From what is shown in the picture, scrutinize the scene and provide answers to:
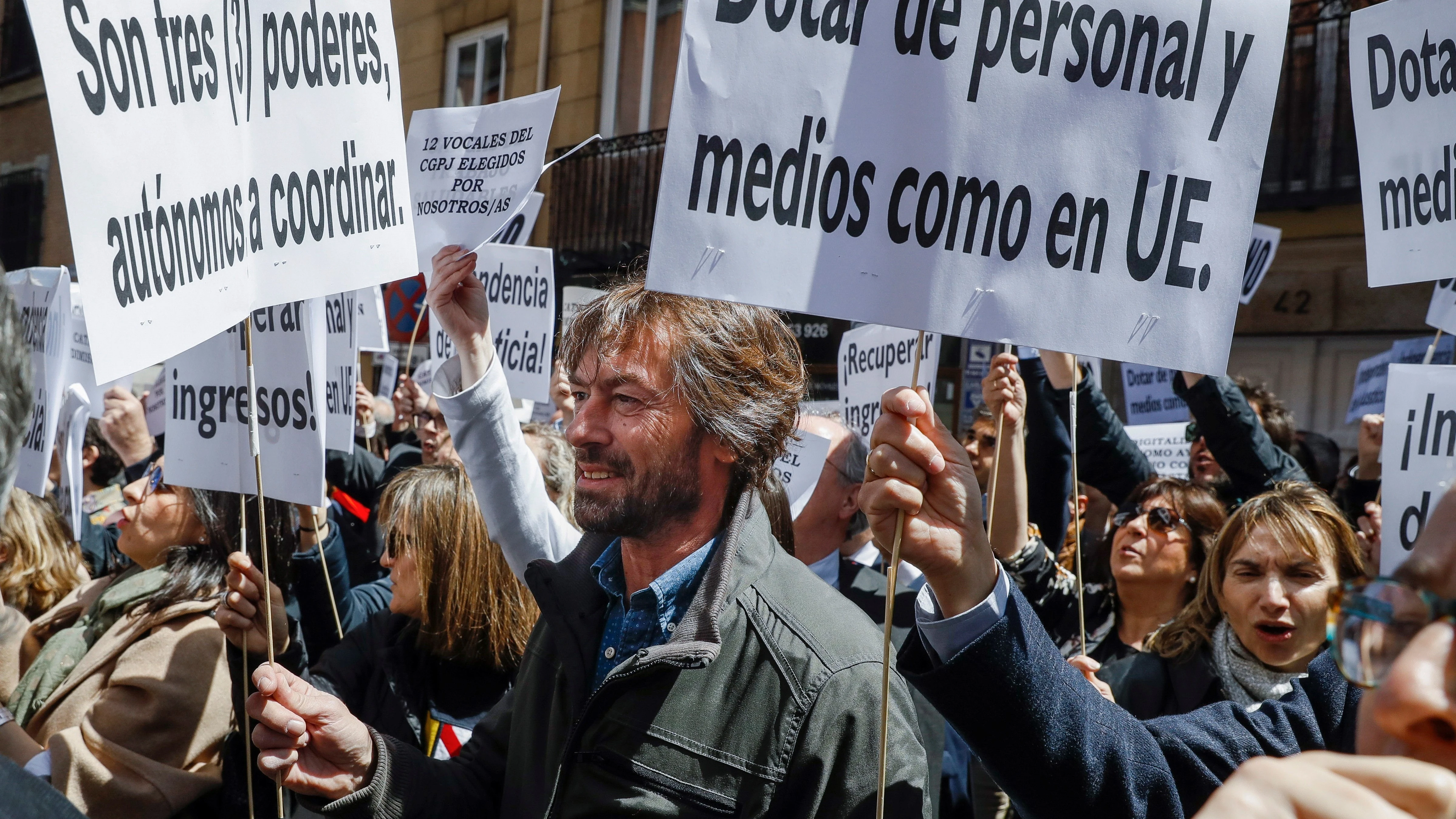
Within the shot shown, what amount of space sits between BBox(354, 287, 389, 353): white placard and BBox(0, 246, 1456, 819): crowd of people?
1.71 m

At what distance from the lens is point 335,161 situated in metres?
2.49

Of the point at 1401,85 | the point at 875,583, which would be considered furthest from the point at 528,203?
the point at 1401,85

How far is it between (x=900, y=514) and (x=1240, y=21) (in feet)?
2.72

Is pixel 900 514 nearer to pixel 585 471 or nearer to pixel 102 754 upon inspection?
pixel 585 471

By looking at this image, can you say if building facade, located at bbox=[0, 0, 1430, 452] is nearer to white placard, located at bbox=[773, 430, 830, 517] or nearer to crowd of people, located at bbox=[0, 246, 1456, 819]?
crowd of people, located at bbox=[0, 246, 1456, 819]

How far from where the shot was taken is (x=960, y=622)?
1.46 m

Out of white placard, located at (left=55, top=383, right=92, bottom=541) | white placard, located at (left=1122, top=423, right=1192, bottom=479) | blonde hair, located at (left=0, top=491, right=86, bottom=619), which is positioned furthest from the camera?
white placard, located at (left=1122, top=423, right=1192, bottom=479)

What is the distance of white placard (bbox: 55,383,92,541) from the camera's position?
411 centimetres

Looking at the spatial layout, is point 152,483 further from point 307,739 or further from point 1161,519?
point 1161,519

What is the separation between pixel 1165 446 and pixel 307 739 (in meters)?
4.48

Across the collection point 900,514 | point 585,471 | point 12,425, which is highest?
point 12,425

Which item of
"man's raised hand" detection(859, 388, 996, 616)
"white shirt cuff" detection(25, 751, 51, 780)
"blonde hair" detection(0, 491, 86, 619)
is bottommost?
"blonde hair" detection(0, 491, 86, 619)

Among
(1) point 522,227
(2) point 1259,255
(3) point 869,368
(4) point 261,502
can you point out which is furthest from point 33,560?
(2) point 1259,255

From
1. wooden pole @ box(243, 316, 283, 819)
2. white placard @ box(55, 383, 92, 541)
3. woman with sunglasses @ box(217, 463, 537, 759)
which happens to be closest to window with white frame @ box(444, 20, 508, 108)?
white placard @ box(55, 383, 92, 541)
